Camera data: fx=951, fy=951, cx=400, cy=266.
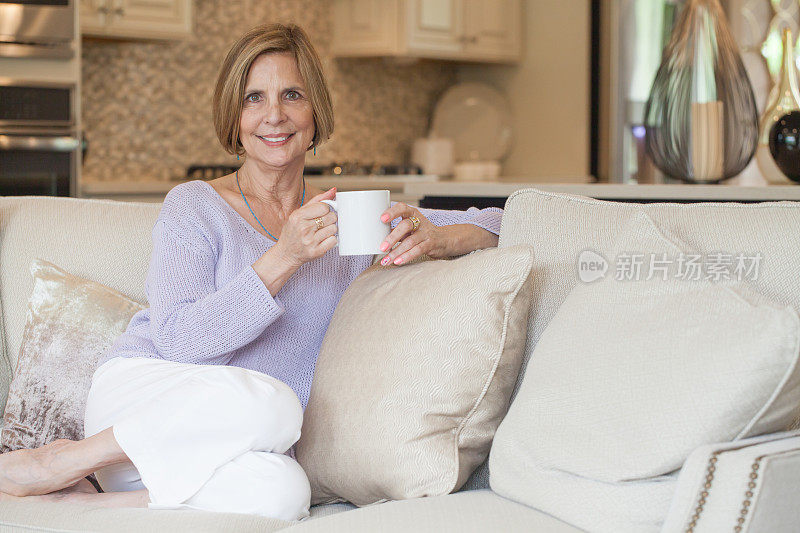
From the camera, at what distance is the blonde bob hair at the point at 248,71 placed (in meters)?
1.96

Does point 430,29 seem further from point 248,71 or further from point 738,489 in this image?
point 738,489

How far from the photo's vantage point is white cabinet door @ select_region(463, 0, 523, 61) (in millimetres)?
5520

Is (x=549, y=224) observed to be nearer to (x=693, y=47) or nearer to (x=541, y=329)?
(x=541, y=329)

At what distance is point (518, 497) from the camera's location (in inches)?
57.6

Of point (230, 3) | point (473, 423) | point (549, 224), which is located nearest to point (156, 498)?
point (473, 423)

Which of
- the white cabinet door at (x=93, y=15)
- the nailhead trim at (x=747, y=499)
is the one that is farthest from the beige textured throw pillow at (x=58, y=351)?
the white cabinet door at (x=93, y=15)

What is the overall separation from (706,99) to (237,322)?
1.66 meters

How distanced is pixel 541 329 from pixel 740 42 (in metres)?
3.74

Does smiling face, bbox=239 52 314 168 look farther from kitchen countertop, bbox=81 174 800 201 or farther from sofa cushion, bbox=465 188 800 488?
kitchen countertop, bbox=81 174 800 201

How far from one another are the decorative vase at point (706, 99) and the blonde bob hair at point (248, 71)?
3.87 feet

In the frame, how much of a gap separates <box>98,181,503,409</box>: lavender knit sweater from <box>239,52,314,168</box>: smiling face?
144 mm

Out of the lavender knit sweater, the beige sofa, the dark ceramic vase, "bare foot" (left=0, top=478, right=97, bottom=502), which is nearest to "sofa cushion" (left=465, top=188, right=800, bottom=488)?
the beige sofa

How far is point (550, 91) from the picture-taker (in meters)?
5.61

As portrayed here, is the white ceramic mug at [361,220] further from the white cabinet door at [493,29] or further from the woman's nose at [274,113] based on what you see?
the white cabinet door at [493,29]
